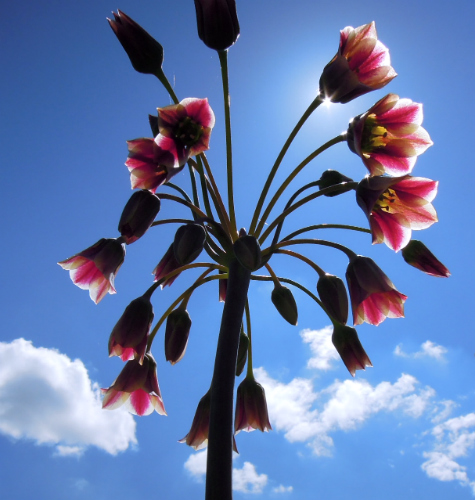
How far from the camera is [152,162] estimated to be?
77.1 inches

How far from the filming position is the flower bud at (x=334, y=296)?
1926 millimetres

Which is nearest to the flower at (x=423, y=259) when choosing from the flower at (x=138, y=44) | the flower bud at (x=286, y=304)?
the flower bud at (x=286, y=304)

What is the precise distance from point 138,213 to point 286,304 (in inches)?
30.6

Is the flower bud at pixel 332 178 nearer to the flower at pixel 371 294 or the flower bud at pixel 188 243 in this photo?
the flower at pixel 371 294

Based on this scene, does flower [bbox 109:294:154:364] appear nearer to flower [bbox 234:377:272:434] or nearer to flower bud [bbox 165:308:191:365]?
flower bud [bbox 165:308:191:365]

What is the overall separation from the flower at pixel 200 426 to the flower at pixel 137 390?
0.57 feet

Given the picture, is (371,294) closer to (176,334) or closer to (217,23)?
(176,334)

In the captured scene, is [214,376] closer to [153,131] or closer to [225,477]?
[225,477]

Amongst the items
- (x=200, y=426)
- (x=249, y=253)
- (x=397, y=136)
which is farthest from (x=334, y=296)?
(x=200, y=426)

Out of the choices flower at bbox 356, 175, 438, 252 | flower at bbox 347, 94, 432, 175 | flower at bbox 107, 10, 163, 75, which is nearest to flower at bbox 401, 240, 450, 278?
flower at bbox 356, 175, 438, 252

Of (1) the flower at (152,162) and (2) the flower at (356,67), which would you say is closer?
(1) the flower at (152,162)

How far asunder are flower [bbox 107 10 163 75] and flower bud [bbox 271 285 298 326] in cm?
131

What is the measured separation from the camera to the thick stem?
1.50m

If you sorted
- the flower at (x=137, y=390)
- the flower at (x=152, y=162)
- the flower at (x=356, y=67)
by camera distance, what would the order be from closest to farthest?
the flower at (x=152, y=162) < the flower at (x=356, y=67) < the flower at (x=137, y=390)
